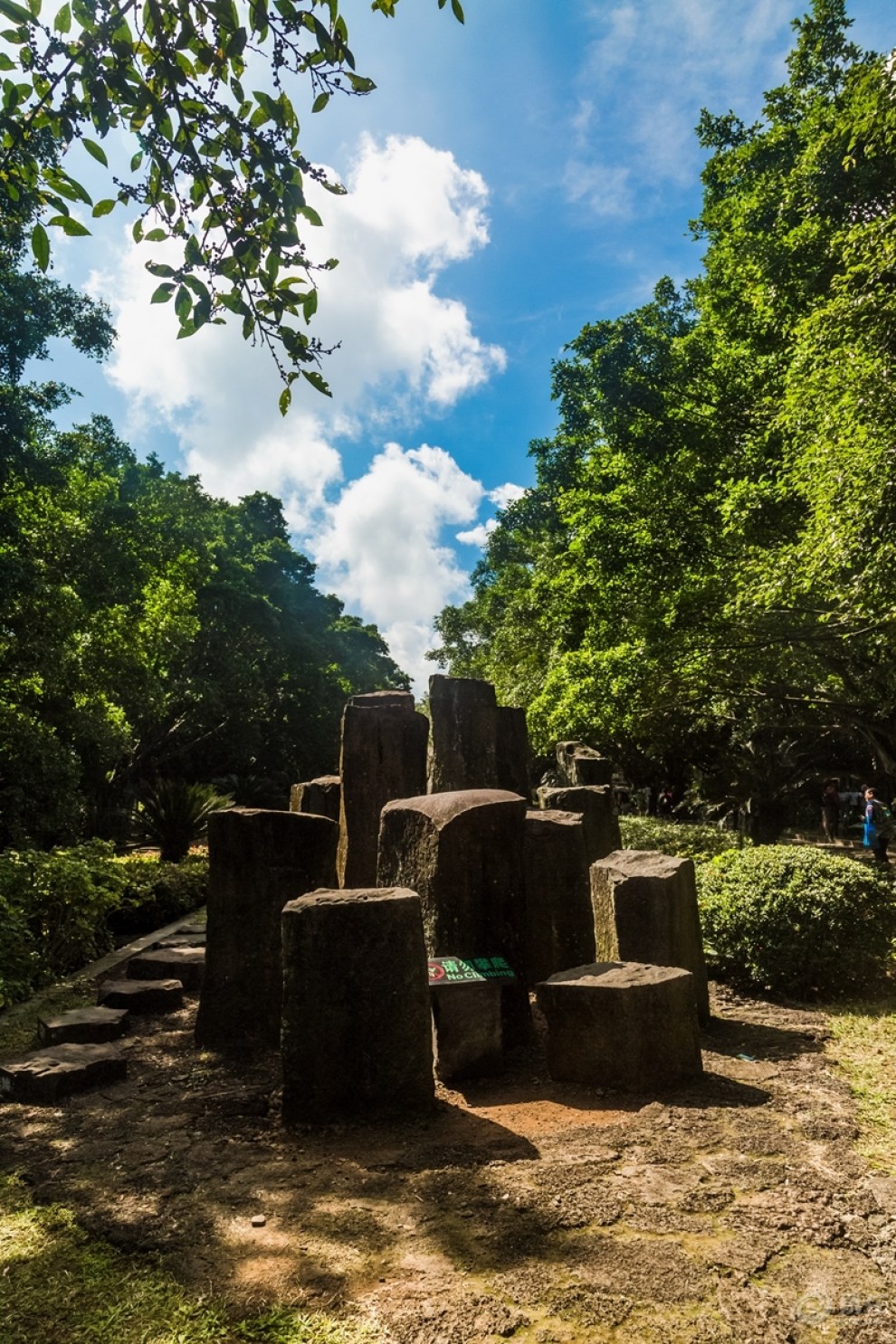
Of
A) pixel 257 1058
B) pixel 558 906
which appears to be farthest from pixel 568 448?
pixel 257 1058

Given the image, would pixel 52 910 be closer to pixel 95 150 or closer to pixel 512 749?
pixel 512 749

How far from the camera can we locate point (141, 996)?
6.86 metres

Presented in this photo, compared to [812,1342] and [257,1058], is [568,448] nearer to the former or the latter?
[257,1058]

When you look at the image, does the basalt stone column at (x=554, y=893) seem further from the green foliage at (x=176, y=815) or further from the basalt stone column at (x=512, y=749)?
the green foliage at (x=176, y=815)

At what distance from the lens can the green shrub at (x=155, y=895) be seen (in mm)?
10672

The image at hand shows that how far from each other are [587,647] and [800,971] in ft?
24.4

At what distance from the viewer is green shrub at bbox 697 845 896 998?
6961mm

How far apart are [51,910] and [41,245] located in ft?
23.2

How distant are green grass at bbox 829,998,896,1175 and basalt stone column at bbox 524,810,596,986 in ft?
6.06

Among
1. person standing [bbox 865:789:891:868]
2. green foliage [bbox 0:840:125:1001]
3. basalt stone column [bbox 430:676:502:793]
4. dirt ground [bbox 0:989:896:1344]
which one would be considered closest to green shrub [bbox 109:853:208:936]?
green foliage [bbox 0:840:125:1001]

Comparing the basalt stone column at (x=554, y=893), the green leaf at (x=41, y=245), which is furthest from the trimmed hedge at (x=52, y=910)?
the green leaf at (x=41, y=245)

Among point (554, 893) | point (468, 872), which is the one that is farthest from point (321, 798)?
point (468, 872)

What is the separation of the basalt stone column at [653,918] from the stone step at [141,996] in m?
3.43

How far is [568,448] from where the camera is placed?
23.6m
